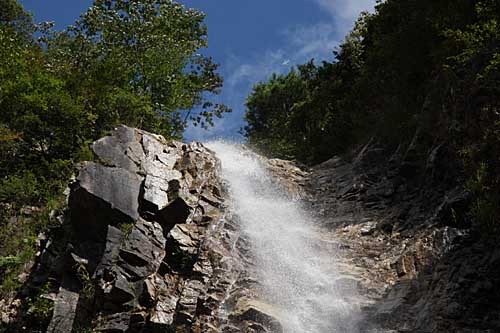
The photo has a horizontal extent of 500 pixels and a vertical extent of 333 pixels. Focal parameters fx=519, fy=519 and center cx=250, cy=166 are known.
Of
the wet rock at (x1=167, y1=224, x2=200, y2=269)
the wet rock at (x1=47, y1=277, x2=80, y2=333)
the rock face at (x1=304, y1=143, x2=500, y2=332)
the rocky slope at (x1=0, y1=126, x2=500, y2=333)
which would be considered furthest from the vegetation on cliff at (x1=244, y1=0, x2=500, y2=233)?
the wet rock at (x1=47, y1=277, x2=80, y2=333)

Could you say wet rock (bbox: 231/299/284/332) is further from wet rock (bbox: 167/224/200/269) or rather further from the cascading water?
wet rock (bbox: 167/224/200/269)

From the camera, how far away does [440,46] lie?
1394cm

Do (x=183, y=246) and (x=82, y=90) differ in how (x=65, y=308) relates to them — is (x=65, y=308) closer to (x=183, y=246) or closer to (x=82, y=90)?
(x=183, y=246)

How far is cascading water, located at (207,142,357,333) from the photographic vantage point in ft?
30.4

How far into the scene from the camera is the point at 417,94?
15.8 metres

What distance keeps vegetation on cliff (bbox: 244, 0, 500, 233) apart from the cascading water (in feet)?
10.2

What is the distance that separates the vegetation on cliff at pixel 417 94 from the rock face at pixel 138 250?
17.9 feet

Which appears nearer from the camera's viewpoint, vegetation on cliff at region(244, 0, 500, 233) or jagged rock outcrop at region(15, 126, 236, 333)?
jagged rock outcrop at region(15, 126, 236, 333)

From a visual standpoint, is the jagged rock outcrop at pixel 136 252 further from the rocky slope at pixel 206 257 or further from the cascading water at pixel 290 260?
the cascading water at pixel 290 260

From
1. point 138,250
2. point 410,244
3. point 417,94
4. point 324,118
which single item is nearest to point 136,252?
point 138,250

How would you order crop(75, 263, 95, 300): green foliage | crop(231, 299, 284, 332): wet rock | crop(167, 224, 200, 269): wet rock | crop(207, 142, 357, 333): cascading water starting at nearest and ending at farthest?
crop(231, 299, 284, 332): wet rock, crop(207, 142, 357, 333): cascading water, crop(75, 263, 95, 300): green foliage, crop(167, 224, 200, 269): wet rock

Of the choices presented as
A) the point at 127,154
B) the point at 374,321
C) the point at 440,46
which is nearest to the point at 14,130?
the point at 127,154

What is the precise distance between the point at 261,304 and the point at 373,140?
1034cm

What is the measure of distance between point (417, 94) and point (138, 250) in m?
9.82
